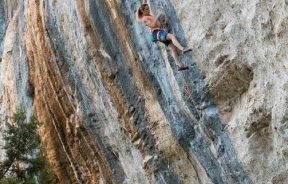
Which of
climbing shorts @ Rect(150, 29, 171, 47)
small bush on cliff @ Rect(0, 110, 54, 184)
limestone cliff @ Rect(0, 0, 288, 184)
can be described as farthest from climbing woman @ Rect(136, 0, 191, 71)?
small bush on cliff @ Rect(0, 110, 54, 184)

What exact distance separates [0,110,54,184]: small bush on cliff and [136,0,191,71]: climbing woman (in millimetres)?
7065

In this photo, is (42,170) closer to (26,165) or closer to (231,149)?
(26,165)

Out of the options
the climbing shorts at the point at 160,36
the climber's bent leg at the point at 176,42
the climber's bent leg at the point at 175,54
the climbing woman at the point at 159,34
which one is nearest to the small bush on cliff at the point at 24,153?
the climbing woman at the point at 159,34

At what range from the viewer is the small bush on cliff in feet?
57.8

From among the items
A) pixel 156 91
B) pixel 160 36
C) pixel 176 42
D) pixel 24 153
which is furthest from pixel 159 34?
pixel 24 153

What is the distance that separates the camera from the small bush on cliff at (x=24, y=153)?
1761 cm

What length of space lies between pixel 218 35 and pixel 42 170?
8877 millimetres

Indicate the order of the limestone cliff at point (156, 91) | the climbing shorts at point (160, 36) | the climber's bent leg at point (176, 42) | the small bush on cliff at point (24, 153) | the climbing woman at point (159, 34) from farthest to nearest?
1. the small bush on cliff at point (24, 153)
2. the climbing shorts at point (160, 36)
3. the climbing woman at point (159, 34)
4. the climber's bent leg at point (176, 42)
5. the limestone cliff at point (156, 91)

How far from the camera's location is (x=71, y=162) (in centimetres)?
1772

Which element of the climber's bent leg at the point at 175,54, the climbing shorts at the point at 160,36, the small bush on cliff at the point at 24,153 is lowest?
the small bush on cliff at the point at 24,153

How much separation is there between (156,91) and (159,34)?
5.29 ft

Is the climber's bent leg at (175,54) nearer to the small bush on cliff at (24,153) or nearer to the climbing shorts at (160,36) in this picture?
the climbing shorts at (160,36)

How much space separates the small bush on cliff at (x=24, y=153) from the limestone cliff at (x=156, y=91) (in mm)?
661

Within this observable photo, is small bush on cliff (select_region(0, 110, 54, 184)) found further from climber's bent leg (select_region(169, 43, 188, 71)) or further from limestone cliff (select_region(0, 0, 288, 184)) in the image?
climber's bent leg (select_region(169, 43, 188, 71))
